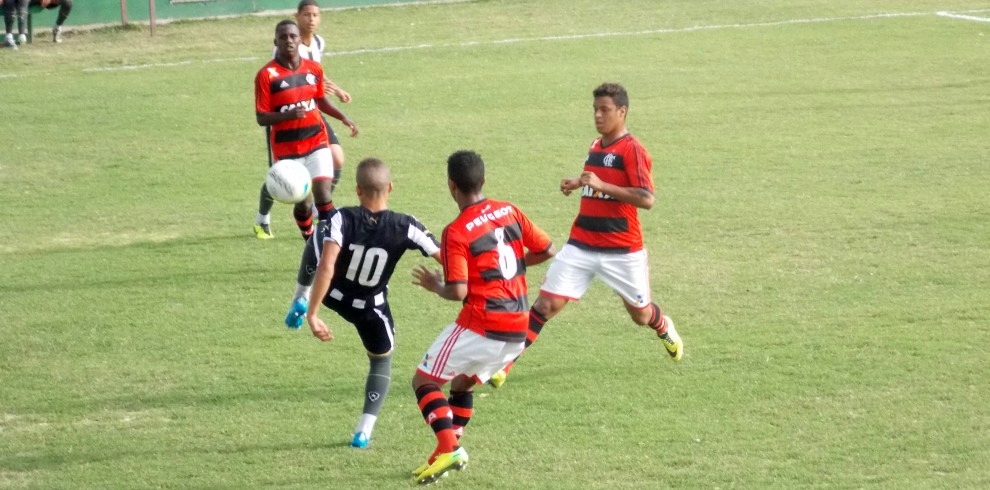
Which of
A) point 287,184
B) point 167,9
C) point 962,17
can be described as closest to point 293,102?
point 287,184

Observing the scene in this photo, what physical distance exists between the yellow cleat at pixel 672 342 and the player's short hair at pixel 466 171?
2.55 m

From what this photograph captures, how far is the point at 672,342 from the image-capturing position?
918 cm

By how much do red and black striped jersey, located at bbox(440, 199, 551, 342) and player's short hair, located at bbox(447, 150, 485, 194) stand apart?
12 cm

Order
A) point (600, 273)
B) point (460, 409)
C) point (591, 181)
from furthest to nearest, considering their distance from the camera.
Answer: point (600, 273) < point (591, 181) < point (460, 409)

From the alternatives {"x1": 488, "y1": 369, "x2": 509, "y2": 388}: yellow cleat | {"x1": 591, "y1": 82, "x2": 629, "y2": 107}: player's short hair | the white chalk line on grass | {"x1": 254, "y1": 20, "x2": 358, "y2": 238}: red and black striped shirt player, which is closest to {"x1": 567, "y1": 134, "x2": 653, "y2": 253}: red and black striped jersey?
{"x1": 591, "y1": 82, "x2": 629, "y2": 107}: player's short hair

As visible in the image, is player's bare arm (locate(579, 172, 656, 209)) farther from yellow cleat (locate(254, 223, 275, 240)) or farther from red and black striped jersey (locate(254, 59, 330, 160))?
yellow cleat (locate(254, 223, 275, 240))

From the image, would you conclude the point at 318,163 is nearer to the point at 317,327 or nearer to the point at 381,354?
the point at 381,354

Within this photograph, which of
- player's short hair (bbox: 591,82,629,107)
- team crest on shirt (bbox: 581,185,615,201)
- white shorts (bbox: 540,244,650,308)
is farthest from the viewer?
white shorts (bbox: 540,244,650,308)

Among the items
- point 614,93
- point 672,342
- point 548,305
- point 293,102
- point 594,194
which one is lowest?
point 672,342

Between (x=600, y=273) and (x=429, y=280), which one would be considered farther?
(x=600, y=273)

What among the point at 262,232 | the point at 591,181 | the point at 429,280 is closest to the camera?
the point at 429,280

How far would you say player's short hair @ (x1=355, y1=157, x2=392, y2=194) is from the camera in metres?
7.39

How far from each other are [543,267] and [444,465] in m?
4.98

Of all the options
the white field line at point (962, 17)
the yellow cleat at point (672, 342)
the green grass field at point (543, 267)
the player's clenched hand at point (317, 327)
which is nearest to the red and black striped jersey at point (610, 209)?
the yellow cleat at point (672, 342)
